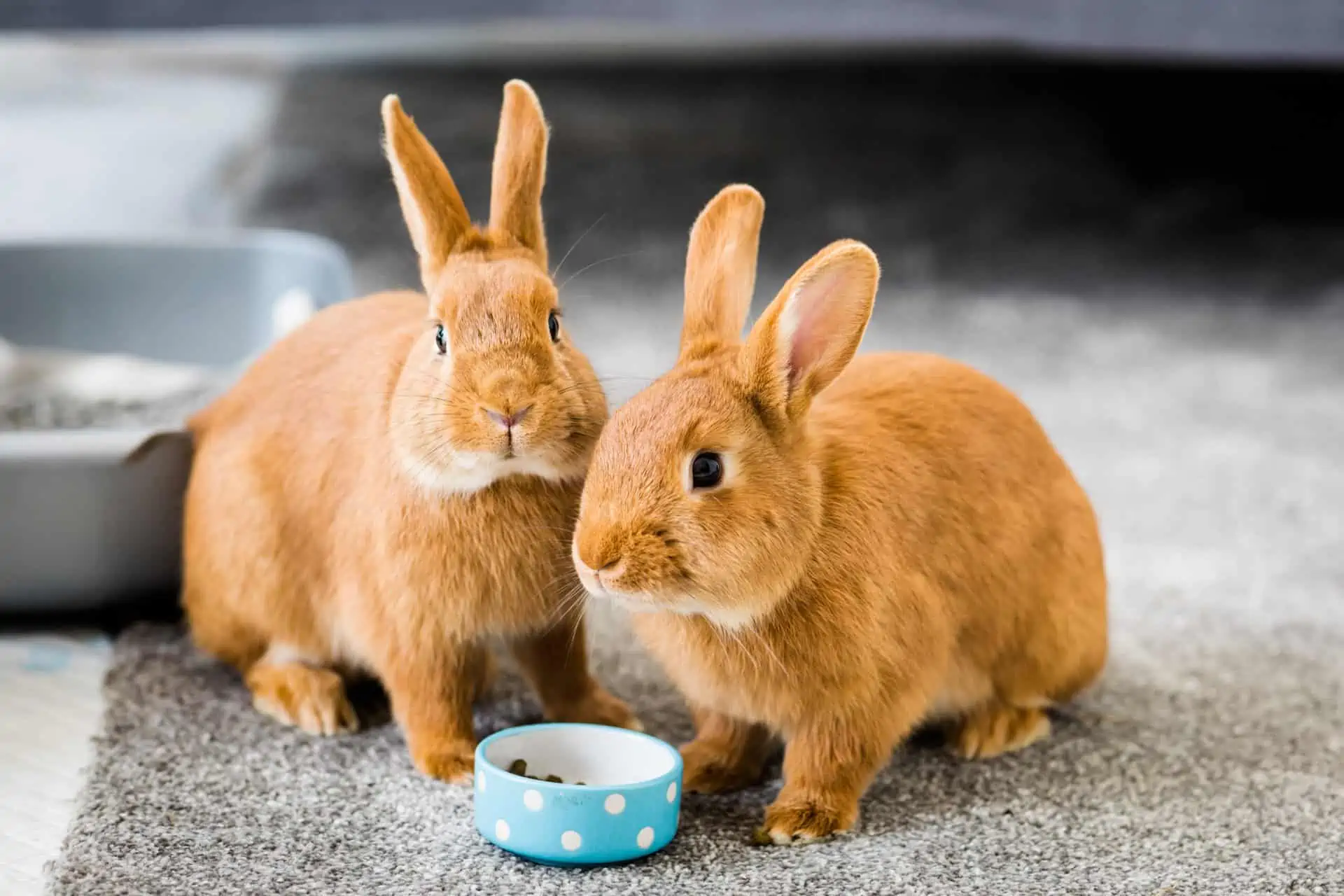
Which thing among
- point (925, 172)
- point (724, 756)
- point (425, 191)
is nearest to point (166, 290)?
point (425, 191)

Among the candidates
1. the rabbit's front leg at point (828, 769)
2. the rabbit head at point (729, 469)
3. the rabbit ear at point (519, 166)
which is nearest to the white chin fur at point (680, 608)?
the rabbit head at point (729, 469)

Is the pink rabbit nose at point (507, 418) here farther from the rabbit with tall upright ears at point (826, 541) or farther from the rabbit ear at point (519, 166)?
the rabbit ear at point (519, 166)

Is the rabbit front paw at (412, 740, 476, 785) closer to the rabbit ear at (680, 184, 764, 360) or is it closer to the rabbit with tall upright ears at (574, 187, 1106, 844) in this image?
the rabbit with tall upright ears at (574, 187, 1106, 844)

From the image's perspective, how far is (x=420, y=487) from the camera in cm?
124

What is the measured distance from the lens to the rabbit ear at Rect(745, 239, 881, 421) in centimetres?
Answer: 111

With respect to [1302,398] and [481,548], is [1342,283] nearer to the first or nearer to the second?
[1302,398]

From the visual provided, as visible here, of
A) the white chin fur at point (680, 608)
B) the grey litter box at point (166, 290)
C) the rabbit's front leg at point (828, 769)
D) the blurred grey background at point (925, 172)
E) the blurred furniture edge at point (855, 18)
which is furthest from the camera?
the blurred furniture edge at point (855, 18)

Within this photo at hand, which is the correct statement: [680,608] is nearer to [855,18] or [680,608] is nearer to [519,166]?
[519,166]

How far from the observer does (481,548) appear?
1.23 meters

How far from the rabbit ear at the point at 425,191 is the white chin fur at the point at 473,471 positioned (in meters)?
0.16

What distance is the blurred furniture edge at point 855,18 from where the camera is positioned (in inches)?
96.5

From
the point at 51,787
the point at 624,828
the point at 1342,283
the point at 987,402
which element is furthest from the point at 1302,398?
the point at 51,787

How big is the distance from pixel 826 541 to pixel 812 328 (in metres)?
0.16

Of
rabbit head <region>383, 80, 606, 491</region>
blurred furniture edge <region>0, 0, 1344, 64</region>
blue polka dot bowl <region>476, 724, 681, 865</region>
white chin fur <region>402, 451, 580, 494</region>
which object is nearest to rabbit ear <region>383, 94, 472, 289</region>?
rabbit head <region>383, 80, 606, 491</region>
